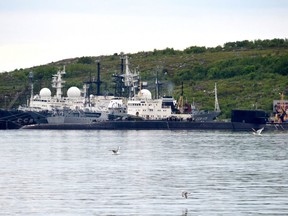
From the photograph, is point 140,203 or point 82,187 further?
point 82,187

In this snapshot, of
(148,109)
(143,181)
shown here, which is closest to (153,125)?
(148,109)

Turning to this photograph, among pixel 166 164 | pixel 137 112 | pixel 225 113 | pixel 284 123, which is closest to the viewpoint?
pixel 166 164

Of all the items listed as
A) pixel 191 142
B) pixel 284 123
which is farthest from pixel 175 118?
pixel 191 142

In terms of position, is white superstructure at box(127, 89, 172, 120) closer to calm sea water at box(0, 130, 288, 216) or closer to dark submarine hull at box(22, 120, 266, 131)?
dark submarine hull at box(22, 120, 266, 131)

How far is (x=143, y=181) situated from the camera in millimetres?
62625

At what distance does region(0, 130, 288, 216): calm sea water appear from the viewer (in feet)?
165

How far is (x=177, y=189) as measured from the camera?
5797 cm

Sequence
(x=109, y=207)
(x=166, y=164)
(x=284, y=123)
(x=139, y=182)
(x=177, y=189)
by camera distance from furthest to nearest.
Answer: (x=284, y=123), (x=166, y=164), (x=139, y=182), (x=177, y=189), (x=109, y=207)

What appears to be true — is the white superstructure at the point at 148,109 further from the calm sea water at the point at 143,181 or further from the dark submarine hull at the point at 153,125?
the calm sea water at the point at 143,181

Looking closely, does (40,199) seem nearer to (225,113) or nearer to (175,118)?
(175,118)

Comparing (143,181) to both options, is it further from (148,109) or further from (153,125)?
(148,109)

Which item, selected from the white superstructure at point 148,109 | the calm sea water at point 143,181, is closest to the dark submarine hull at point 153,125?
the white superstructure at point 148,109

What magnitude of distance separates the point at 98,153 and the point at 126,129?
2833 inches

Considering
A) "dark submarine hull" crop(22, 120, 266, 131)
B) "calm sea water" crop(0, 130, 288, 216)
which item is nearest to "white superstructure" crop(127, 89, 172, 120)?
"dark submarine hull" crop(22, 120, 266, 131)
